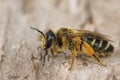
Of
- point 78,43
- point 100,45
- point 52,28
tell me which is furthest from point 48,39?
point 52,28

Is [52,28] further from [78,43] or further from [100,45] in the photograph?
[100,45]

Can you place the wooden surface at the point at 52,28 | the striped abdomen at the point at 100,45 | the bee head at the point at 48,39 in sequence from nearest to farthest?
the wooden surface at the point at 52,28 → the bee head at the point at 48,39 → the striped abdomen at the point at 100,45

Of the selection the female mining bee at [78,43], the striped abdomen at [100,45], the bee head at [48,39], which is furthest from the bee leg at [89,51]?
the bee head at [48,39]

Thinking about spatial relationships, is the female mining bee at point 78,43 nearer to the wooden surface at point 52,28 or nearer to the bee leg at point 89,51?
the bee leg at point 89,51

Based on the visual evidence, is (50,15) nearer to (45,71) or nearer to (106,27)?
(106,27)

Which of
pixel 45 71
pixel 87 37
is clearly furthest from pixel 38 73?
pixel 87 37

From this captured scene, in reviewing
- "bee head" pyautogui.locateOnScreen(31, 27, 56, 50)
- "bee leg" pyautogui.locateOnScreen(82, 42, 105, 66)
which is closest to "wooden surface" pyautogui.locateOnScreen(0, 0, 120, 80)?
"bee leg" pyautogui.locateOnScreen(82, 42, 105, 66)

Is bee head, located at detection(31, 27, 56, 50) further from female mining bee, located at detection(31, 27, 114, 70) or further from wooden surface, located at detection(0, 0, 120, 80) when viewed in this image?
wooden surface, located at detection(0, 0, 120, 80)
